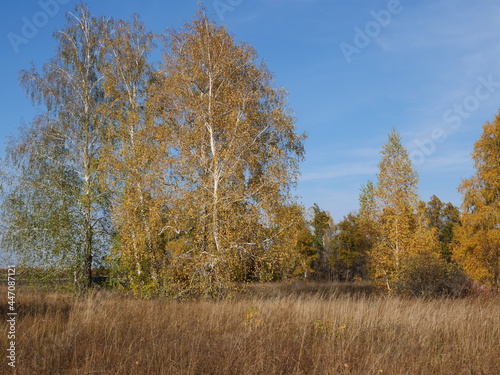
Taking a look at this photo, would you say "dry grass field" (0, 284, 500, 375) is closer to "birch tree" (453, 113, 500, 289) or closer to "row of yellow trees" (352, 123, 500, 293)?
"row of yellow trees" (352, 123, 500, 293)

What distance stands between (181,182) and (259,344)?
7578mm

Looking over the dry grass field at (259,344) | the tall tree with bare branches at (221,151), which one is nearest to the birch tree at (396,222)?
the tall tree with bare branches at (221,151)

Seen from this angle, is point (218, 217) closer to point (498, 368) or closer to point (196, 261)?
point (196, 261)

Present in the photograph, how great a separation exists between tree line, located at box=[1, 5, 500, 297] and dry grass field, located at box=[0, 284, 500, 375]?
402cm

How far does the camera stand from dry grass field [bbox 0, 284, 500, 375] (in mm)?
4785

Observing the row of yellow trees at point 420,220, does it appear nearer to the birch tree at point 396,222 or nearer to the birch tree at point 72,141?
the birch tree at point 396,222

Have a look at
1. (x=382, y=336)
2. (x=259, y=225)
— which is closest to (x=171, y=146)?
(x=259, y=225)

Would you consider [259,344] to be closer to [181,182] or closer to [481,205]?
[181,182]

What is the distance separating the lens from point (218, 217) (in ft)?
38.7

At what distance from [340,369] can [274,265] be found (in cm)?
737

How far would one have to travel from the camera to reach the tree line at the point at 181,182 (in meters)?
12.1

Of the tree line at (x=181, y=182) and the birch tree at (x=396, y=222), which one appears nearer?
the tree line at (x=181, y=182)

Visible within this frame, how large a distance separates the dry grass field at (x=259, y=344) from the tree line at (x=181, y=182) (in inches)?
158

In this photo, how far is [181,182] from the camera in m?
12.5
